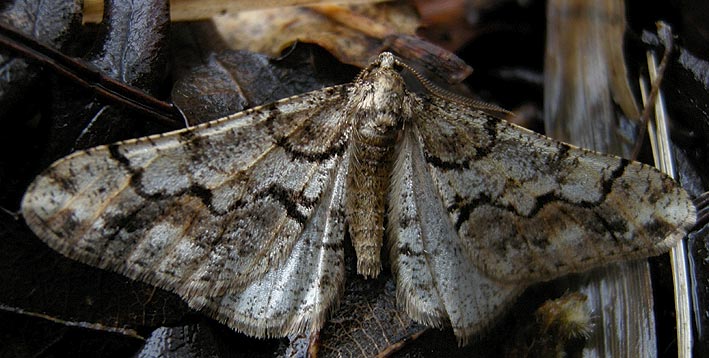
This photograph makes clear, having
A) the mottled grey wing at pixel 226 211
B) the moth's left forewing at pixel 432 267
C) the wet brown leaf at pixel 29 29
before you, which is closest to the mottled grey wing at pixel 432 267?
the moth's left forewing at pixel 432 267

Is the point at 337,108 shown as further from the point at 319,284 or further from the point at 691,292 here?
the point at 691,292

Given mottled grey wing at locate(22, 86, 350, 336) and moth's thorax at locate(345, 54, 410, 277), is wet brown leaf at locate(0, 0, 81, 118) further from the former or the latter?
moth's thorax at locate(345, 54, 410, 277)

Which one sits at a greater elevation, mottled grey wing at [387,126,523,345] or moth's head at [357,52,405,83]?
moth's head at [357,52,405,83]

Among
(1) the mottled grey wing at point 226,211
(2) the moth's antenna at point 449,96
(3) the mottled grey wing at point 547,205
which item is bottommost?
(1) the mottled grey wing at point 226,211

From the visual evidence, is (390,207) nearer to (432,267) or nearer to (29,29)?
(432,267)

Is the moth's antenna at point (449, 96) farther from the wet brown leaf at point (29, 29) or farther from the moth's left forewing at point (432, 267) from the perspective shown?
the wet brown leaf at point (29, 29)

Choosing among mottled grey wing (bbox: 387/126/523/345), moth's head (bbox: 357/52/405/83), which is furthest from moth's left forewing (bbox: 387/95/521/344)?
moth's head (bbox: 357/52/405/83)

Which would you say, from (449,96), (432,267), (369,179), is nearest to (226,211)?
(369,179)
